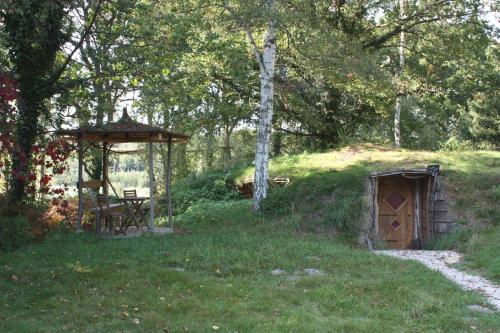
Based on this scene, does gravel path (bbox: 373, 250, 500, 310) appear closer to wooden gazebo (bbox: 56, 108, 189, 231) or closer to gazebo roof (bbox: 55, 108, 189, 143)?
wooden gazebo (bbox: 56, 108, 189, 231)

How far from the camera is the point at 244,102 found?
22656mm

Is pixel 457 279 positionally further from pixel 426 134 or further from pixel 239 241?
pixel 426 134

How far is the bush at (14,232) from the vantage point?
9930 millimetres

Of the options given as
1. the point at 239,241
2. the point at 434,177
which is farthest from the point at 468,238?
the point at 239,241

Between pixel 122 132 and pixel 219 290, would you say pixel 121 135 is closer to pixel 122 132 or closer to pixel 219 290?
pixel 122 132

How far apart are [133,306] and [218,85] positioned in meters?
16.9

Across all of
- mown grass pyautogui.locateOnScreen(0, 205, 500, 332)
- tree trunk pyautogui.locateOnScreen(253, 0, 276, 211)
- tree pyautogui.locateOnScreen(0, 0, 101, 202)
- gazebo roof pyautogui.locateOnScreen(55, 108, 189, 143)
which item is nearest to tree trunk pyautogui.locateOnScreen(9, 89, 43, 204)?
tree pyautogui.locateOnScreen(0, 0, 101, 202)

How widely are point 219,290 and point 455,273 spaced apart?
4.42 metres

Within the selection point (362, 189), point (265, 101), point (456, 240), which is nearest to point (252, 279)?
point (456, 240)

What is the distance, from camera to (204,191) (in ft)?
58.8

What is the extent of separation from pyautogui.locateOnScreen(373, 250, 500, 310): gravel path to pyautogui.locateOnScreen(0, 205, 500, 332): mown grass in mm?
365

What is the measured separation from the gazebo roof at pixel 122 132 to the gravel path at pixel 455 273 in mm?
6049

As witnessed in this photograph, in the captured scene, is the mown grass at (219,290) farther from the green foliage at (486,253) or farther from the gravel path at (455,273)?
the green foliage at (486,253)

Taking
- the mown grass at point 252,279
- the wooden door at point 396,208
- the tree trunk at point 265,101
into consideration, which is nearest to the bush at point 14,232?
the mown grass at point 252,279
